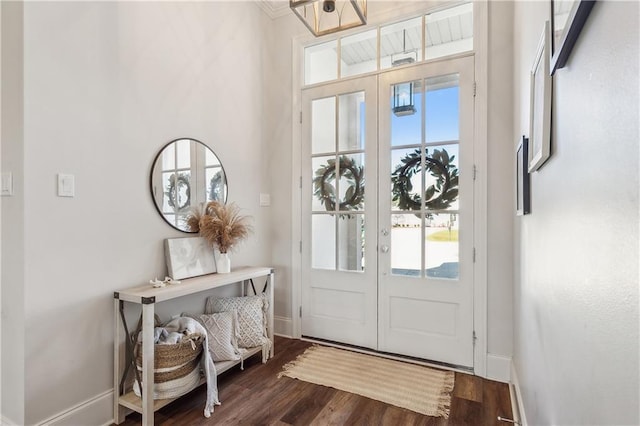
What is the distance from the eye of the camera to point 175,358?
1911mm

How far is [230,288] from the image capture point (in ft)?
9.31

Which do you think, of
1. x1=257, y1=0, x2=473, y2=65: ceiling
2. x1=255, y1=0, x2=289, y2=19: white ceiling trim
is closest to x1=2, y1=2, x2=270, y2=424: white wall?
x1=255, y1=0, x2=289, y2=19: white ceiling trim

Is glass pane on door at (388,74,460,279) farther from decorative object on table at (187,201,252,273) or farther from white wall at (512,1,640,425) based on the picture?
→ white wall at (512,1,640,425)

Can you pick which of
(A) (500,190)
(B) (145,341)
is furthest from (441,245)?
(B) (145,341)

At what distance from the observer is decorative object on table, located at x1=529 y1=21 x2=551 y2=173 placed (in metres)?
1.07

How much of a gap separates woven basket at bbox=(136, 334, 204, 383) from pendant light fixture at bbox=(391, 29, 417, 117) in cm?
216

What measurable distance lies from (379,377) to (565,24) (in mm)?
2256

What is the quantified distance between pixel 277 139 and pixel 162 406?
89.2 inches

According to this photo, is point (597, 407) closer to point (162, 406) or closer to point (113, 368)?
point (162, 406)

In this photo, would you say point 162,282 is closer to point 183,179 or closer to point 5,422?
point 183,179

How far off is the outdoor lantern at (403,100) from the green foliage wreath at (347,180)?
540 millimetres

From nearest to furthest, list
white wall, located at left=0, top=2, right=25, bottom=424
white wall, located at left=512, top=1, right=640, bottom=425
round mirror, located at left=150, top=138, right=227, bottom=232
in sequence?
white wall, located at left=512, top=1, right=640, bottom=425
white wall, located at left=0, top=2, right=25, bottom=424
round mirror, located at left=150, top=138, right=227, bottom=232

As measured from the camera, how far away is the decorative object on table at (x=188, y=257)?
2273 millimetres

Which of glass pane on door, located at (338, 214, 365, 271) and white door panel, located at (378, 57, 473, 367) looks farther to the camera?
glass pane on door, located at (338, 214, 365, 271)
